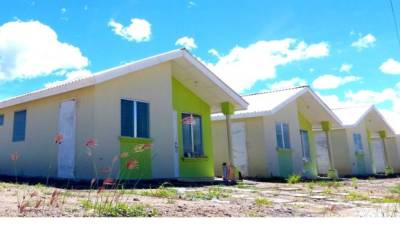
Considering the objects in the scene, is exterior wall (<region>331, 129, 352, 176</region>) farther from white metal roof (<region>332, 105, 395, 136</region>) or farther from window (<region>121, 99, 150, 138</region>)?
window (<region>121, 99, 150, 138</region>)

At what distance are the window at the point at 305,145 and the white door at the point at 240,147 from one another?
14.0 ft

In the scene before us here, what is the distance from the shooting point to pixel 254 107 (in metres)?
16.9

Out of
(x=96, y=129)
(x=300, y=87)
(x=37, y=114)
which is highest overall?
(x=300, y=87)

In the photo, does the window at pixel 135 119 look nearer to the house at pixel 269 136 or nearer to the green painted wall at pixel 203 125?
the green painted wall at pixel 203 125

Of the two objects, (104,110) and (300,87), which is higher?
(300,87)

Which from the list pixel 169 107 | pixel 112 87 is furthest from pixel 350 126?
pixel 112 87

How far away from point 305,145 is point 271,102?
15.2 feet

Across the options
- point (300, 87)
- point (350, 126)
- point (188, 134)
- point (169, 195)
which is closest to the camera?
point (169, 195)

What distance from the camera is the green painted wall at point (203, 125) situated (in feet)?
42.1

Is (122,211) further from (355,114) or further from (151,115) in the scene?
(355,114)

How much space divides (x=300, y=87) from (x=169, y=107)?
8.80m

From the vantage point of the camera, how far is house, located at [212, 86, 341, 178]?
16.3m
